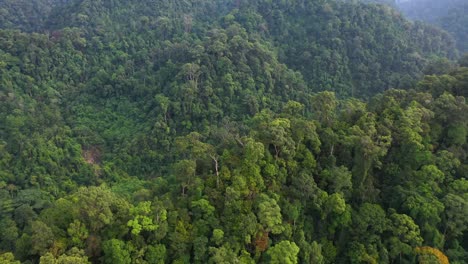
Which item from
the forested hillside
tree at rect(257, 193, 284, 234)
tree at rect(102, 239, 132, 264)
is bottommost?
tree at rect(102, 239, 132, 264)

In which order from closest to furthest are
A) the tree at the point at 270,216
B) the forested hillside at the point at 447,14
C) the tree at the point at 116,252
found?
the tree at the point at 116,252
the tree at the point at 270,216
the forested hillside at the point at 447,14

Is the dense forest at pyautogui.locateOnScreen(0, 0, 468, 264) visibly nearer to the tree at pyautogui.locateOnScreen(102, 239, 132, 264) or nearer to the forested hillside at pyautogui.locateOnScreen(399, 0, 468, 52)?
the tree at pyautogui.locateOnScreen(102, 239, 132, 264)

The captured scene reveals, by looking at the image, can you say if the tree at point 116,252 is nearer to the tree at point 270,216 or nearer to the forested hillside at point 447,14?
the tree at point 270,216

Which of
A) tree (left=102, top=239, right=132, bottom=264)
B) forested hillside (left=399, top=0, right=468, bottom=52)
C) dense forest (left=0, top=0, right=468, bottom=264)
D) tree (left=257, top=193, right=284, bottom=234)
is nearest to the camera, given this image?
tree (left=102, top=239, right=132, bottom=264)

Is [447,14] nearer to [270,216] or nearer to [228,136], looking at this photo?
[228,136]

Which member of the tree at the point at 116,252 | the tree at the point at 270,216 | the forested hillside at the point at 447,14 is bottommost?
the tree at the point at 116,252

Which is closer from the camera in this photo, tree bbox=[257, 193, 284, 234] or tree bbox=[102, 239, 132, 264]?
tree bbox=[102, 239, 132, 264]

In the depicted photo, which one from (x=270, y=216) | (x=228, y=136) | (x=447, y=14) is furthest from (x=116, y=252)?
(x=447, y=14)

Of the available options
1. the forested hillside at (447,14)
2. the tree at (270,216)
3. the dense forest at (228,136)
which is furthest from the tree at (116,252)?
the forested hillside at (447,14)

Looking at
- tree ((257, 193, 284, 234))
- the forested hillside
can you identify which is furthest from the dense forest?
the forested hillside

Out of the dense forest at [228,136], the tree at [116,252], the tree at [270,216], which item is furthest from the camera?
the tree at [270,216]

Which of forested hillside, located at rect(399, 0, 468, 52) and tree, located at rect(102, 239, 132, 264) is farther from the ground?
forested hillside, located at rect(399, 0, 468, 52)
